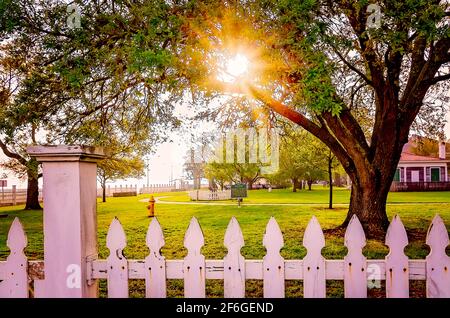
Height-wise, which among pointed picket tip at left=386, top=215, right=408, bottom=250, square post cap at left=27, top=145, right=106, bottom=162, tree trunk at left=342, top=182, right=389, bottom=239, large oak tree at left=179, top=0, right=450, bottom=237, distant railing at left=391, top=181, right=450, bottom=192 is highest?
large oak tree at left=179, top=0, right=450, bottom=237

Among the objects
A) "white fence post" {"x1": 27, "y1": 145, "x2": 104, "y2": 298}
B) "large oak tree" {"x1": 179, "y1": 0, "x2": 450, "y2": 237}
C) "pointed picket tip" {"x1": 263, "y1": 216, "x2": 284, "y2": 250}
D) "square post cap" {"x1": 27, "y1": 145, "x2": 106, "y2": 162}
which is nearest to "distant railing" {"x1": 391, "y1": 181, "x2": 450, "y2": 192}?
"large oak tree" {"x1": 179, "y1": 0, "x2": 450, "y2": 237}

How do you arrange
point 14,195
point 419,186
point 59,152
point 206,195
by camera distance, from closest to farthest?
point 59,152 < point 206,195 < point 14,195 < point 419,186

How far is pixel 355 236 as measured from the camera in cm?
260

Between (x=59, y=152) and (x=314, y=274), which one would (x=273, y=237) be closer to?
(x=314, y=274)

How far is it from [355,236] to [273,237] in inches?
22.9

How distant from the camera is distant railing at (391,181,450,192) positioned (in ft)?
131

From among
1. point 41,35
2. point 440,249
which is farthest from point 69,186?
point 41,35

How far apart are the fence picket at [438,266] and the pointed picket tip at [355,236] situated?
47 cm

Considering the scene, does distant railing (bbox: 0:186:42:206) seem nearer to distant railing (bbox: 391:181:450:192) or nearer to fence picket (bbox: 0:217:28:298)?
fence picket (bbox: 0:217:28:298)

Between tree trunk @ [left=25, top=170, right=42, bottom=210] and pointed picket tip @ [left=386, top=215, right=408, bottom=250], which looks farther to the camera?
tree trunk @ [left=25, top=170, right=42, bottom=210]

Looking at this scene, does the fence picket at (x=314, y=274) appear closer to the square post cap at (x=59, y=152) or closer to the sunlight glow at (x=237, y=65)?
the square post cap at (x=59, y=152)

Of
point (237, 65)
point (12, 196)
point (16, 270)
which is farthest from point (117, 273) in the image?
point (12, 196)

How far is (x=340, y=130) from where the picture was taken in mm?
9734
